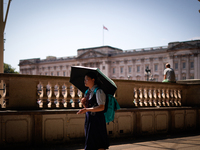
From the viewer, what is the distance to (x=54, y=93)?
7215 millimetres

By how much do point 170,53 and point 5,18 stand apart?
83.7m

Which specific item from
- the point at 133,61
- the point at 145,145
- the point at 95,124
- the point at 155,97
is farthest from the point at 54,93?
the point at 133,61

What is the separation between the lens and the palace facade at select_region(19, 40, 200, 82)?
85312 mm

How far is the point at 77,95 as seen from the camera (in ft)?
24.7

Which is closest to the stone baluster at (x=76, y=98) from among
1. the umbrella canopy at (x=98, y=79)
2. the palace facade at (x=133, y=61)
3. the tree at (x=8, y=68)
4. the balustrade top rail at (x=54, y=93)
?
the balustrade top rail at (x=54, y=93)

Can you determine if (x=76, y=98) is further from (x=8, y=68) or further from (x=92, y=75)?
(x=8, y=68)

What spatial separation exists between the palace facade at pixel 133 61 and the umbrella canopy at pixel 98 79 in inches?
2673

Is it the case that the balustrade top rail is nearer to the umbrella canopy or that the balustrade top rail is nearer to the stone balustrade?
the stone balustrade

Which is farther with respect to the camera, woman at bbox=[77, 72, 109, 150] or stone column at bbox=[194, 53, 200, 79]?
stone column at bbox=[194, 53, 200, 79]

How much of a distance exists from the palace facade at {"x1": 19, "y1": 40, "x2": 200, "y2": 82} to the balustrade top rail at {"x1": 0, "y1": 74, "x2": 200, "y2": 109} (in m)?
62.7

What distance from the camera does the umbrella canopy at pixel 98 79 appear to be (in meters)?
4.25

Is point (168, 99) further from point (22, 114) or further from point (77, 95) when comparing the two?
point (22, 114)

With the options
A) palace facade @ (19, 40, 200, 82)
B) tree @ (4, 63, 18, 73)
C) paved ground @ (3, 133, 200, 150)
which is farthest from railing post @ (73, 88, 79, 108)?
tree @ (4, 63, 18, 73)

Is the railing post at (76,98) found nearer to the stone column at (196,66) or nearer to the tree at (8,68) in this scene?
the stone column at (196,66)
